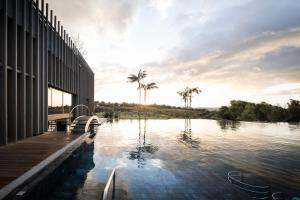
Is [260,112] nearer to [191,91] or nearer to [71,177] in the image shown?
[191,91]

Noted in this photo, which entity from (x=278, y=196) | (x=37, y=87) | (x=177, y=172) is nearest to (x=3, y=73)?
(x=37, y=87)

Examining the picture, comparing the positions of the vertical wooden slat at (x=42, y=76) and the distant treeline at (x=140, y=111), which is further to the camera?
the distant treeline at (x=140, y=111)

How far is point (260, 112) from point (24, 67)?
60.6 meters

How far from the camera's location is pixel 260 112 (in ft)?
213

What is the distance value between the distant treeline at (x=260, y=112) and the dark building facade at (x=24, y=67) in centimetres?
5487

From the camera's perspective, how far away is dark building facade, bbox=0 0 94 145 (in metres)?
13.1

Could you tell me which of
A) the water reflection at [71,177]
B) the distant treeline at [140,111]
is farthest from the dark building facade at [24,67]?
the distant treeline at [140,111]

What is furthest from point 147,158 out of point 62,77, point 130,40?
point 130,40

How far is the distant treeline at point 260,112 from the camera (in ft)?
198

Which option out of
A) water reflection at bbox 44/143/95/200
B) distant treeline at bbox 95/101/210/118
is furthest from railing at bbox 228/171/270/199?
distant treeline at bbox 95/101/210/118

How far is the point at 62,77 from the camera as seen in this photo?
26.4 meters

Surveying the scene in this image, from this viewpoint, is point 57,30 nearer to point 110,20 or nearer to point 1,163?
point 110,20

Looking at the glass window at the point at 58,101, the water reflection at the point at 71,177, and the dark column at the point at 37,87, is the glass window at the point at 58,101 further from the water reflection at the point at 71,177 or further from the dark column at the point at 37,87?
the water reflection at the point at 71,177

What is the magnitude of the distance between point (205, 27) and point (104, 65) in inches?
1005
